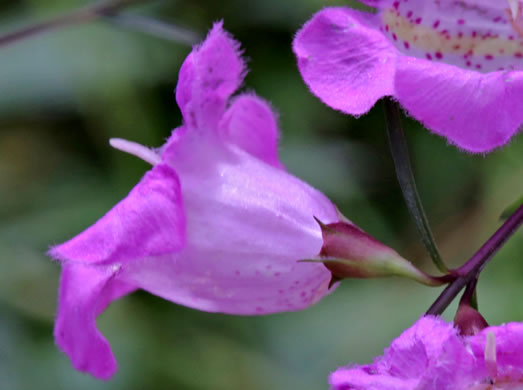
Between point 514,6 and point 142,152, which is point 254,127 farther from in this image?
point 514,6

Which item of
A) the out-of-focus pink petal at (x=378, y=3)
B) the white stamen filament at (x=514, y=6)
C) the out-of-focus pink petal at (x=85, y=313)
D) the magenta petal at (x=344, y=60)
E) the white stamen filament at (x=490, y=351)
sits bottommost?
the out-of-focus pink petal at (x=85, y=313)

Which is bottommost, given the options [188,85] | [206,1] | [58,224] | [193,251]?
[58,224]

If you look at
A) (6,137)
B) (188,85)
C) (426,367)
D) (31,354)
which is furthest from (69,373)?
(426,367)

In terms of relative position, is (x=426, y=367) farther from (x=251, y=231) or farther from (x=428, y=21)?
(x=428, y=21)

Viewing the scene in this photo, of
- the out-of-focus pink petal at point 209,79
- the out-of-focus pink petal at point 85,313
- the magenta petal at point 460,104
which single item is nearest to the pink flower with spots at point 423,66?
the magenta petal at point 460,104

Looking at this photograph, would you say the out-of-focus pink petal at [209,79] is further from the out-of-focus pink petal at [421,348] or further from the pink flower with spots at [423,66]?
the out-of-focus pink petal at [421,348]

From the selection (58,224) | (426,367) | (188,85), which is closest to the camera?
(426,367)
